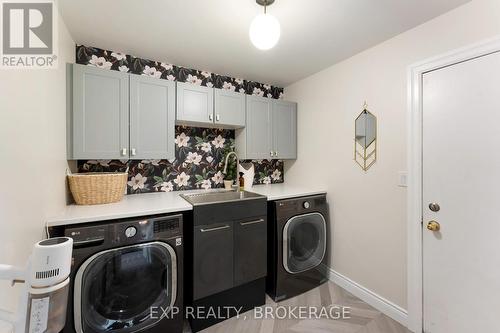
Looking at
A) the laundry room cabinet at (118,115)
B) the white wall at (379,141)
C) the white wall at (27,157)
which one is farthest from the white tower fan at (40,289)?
the white wall at (379,141)

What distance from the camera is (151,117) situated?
207 cm

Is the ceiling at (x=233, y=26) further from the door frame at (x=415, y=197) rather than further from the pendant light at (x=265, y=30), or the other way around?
the door frame at (x=415, y=197)

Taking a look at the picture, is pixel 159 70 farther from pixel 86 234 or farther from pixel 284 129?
pixel 86 234

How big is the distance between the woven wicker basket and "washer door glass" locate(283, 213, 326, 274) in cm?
157

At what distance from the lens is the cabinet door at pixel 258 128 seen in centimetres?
266

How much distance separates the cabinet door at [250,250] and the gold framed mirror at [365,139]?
1.12 metres

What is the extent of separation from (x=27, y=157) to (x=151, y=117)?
1.12 metres

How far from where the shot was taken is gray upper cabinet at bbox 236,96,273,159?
104 inches

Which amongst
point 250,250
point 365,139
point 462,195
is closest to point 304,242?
point 250,250

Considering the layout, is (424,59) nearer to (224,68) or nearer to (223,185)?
(224,68)

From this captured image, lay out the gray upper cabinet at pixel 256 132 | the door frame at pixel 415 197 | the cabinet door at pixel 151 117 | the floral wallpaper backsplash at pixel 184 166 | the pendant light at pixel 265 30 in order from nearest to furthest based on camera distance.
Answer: the pendant light at pixel 265 30 → the door frame at pixel 415 197 → the cabinet door at pixel 151 117 → the floral wallpaper backsplash at pixel 184 166 → the gray upper cabinet at pixel 256 132

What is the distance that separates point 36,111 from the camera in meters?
1.14

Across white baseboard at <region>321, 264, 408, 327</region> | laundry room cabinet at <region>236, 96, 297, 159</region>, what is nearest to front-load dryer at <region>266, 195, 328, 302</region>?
white baseboard at <region>321, 264, 408, 327</region>

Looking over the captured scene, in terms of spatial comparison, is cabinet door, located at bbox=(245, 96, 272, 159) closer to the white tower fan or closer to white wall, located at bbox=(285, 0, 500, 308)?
white wall, located at bbox=(285, 0, 500, 308)
